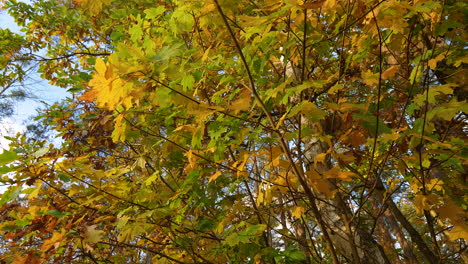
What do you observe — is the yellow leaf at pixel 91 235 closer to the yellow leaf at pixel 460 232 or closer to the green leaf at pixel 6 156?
the green leaf at pixel 6 156

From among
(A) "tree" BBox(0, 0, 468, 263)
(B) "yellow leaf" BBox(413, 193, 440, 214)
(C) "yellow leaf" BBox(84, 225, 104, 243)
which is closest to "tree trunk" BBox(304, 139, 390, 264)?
(A) "tree" BBox(0, 0, 468, 263)

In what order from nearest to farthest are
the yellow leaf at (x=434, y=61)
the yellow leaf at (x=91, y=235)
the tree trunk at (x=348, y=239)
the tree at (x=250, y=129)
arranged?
the tree at (x=250, y=129) → the yellow leaf at (x=91, y=235) → the yellow leaf at (x=434, y=61) → the tree trunk at (x=348, y=239)

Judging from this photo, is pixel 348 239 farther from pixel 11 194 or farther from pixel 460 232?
pixel 11 194

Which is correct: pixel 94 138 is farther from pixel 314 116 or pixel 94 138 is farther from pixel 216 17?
pixel 314 116

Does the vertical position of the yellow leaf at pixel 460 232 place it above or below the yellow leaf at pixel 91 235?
above

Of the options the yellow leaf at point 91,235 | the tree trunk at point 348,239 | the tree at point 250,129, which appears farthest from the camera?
the tree trunk at point 348,239

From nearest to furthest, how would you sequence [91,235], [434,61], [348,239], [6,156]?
[6,156]
[91,235]
[434,61]
[348,239]

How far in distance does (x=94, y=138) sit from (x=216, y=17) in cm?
226

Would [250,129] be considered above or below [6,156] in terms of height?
above

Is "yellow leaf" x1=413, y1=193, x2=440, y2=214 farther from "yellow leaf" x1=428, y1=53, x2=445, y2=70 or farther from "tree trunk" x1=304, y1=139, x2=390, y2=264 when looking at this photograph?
"yellow leaf" x1=428, y1=53, x2=445, y2=70

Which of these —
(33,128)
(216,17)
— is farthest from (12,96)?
(216,17)

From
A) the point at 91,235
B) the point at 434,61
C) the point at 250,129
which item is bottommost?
the point at 91,235

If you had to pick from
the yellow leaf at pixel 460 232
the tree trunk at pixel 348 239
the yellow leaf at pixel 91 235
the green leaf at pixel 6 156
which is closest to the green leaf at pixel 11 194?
the green leaf at pixel 6 156

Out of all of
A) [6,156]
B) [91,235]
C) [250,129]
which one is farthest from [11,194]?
[250,129]
